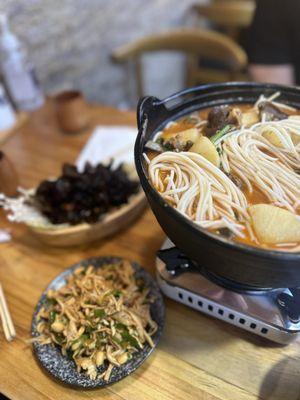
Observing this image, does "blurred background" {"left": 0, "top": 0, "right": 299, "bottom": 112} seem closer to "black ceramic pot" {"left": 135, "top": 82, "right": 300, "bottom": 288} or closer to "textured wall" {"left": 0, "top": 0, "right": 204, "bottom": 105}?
"textured wall" {"left": 0, "top": 0, "right": 204, "bottom": 105}

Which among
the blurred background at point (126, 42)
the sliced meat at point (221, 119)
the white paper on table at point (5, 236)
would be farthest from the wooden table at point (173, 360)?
the blurred background at point (126, 42)

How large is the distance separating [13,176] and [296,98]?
4.19ft

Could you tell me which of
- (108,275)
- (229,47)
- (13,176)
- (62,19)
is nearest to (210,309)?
(108,275)

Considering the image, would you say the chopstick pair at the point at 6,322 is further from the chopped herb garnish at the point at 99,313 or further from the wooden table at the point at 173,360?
the chopped herb garnish at the point at 99,313

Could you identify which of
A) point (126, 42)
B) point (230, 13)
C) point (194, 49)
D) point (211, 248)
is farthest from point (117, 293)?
point (230, 13)

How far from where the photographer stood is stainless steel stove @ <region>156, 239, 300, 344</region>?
0.86m

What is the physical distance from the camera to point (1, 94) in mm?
1951

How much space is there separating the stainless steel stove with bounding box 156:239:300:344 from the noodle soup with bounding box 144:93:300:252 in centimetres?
24

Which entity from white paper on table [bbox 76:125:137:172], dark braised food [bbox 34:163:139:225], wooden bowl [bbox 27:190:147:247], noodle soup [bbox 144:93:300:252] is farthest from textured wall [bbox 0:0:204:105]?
noodle soup [bbox 144:93:300:252]

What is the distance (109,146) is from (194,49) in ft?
4.31

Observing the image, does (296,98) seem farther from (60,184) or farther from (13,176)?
(13,176)

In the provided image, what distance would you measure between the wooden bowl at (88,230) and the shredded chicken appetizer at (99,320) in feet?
0.63

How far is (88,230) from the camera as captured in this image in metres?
1.24

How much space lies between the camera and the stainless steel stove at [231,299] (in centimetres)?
86
